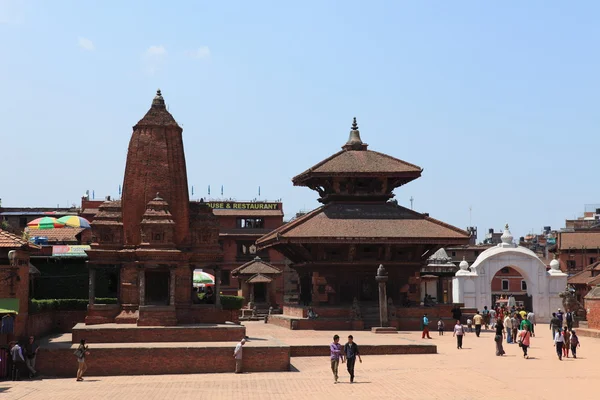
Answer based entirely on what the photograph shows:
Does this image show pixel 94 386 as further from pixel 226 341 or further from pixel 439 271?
pixel 439 271

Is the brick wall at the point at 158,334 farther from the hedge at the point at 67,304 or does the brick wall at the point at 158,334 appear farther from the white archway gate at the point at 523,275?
the white archway gate at the point at 523,275

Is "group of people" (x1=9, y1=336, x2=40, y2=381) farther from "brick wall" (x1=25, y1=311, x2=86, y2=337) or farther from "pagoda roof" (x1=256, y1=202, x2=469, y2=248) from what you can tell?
"pagoda roof" (x1=256, y1=202, x2=469, y2=248)

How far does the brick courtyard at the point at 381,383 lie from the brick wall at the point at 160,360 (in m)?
0.62

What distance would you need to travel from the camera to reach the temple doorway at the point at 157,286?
32.3m

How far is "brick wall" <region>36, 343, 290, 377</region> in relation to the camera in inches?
1039

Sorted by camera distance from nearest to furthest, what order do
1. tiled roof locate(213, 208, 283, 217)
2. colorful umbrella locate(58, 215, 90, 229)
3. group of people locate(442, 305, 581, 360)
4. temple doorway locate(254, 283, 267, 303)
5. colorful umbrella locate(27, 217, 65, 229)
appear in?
group of people locate(442, 305, 581, 360) < colorful umbrella locate(58, 215, 90, 229) < colorful umbrella locate(27, 217, 65, 229) < temple doorway locate(254, 283, 267, 303) < tiled roof locate(213, 208, 283, 217)

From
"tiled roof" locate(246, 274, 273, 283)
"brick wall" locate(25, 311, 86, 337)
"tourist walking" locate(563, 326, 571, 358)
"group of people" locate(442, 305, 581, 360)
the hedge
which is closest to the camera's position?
"group of people" locate(442, 305, 581, 360)

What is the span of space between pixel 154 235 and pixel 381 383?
11.5 metres

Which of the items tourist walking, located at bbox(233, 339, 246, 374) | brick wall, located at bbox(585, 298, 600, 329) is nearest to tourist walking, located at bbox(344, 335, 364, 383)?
tourist walking, located at bbox(233, 339, 246, 374)

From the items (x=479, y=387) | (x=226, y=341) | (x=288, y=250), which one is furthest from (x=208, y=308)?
(x=288, y=250)

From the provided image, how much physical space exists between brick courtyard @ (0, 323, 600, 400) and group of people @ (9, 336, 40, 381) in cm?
68

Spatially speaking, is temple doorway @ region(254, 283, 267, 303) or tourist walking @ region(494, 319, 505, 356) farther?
temple doorway @ region(254, 283, 267, 303)

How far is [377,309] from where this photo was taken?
43.9 m

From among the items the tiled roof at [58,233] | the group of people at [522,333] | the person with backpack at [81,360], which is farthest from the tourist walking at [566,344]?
the tiled roof at [58,233]
